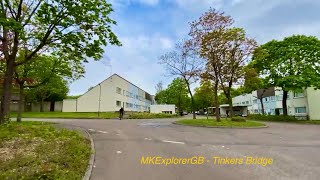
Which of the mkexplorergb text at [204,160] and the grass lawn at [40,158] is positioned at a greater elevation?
the grass lawn at [40,158]

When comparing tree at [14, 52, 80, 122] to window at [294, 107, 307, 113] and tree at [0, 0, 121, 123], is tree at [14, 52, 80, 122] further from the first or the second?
window at [294, 107, 307, 113]

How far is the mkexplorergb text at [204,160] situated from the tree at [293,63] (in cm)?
2825

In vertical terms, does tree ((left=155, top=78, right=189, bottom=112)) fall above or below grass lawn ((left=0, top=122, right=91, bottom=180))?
above

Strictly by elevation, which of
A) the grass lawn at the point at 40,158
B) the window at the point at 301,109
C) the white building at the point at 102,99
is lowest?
the grass lawn at the point at 40,158

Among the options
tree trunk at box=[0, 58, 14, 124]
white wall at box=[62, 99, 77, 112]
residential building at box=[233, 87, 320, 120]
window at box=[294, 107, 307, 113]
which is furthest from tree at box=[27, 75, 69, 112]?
window at box=[294, 107, 307, 113]

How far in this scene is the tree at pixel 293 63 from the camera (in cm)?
3547

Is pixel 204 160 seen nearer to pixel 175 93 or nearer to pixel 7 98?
pixel 7 98

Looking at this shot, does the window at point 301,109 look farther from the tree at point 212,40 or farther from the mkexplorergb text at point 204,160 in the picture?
the mkexplorergb text at point 204,160

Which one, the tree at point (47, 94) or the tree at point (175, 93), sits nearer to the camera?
the tree at point (47, 94)

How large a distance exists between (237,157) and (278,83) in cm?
3144

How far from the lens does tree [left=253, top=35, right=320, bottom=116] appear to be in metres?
35.5

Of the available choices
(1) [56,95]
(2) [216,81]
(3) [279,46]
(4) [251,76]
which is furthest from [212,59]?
(1) [56,95]

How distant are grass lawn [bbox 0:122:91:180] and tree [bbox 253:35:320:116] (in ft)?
97.9

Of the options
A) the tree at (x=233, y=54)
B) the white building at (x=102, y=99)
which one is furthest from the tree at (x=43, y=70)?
the white building at (x=102, y=99)
